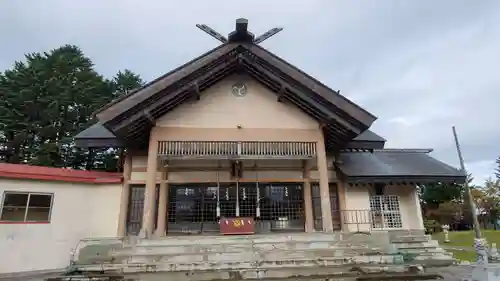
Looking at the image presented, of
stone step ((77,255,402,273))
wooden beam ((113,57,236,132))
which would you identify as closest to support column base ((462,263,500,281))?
stone step ((77,255,402,273))

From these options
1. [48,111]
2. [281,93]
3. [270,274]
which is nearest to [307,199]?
[281,93]

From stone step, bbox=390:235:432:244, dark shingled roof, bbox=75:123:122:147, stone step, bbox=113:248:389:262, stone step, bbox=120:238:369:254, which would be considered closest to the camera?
stone step, bbox=113:248:389:262

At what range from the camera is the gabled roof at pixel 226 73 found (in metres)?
9.95

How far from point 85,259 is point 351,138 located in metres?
9.39

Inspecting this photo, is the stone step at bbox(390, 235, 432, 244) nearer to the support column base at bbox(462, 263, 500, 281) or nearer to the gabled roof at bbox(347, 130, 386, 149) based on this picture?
the gabled roof at bbox(347, 130, 386, 149)

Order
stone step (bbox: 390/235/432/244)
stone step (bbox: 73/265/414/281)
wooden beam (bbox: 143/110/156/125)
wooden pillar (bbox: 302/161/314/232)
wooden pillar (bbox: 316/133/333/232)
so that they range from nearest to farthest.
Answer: stone step (bbox: 73/265/414/281) < wooden pillar (bbox: 316/133/333/232) < wooden beam (bbox: 143/110/156/125) < stone step (bbox: 390/235/432/244) < wooden pillar (bbox: 302/161/314/232)

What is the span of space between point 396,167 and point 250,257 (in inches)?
306

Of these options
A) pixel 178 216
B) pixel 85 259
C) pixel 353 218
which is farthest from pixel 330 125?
pixel 85 259

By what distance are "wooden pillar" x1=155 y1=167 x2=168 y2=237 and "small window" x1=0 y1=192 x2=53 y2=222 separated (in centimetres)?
355

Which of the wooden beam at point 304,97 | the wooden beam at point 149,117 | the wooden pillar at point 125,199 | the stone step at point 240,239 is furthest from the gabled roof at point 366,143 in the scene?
the wooden pillar at point 125,199

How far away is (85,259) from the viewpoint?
28.0 ft

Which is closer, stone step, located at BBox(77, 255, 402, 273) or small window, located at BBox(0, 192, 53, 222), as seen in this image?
stone step, located at BBox(77, 255, 402, 273)

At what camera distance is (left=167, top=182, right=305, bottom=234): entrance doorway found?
1166cm

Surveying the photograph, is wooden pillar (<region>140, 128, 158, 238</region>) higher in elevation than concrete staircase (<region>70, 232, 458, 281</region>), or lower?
higher
